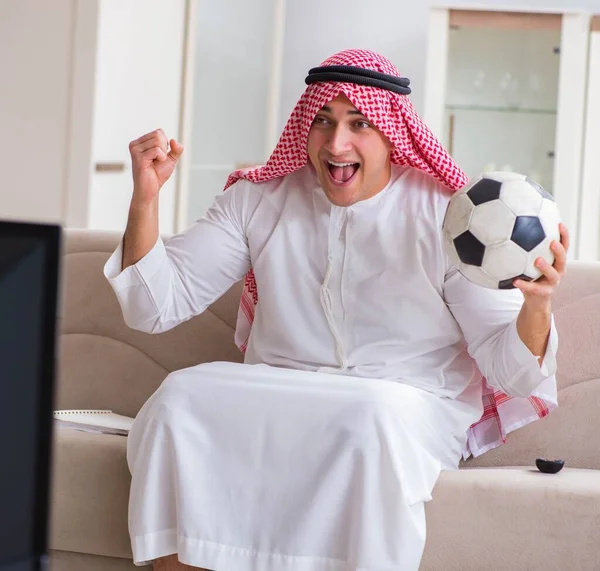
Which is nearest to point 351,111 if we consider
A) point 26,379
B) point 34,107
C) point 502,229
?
point 502,229

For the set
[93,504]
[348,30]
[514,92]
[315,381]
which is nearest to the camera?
[315,381]

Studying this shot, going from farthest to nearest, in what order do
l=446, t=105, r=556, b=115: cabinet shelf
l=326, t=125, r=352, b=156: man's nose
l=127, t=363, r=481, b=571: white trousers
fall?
l=446, t=105, r=556, b=115: cabinet shelf
l=326, t=125, r=352, b=156: man's nose
l=127, t=363, r=481, b=571: white trousers

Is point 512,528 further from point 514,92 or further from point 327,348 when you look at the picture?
point 514,92

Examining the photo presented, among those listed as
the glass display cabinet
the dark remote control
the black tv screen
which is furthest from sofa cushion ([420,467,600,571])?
the glass display cabinet

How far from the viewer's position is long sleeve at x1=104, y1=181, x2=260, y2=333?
82.8 inches

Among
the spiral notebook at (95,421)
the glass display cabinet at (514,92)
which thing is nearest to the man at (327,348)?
the spiral notebook at (95,421)

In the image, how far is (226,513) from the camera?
6.23 ft

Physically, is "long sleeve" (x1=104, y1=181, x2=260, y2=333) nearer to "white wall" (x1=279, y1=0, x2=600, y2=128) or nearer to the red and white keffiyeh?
the red and white keffiyeh

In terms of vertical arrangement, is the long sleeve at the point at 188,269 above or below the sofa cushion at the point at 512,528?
above

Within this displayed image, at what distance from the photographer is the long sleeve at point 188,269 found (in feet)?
6.90

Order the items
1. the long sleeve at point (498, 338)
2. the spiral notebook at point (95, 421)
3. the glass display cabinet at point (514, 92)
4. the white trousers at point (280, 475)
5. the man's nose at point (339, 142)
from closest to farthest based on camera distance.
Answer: the white trousers at point (280, 475) → the long sleeve at point (498, 338) → the man's nose at point (339, 142) → the spiral notebook at point (95, 421) → the glass display cabinet at point (514, 92)

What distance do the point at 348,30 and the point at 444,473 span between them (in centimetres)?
410

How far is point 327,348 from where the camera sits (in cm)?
221

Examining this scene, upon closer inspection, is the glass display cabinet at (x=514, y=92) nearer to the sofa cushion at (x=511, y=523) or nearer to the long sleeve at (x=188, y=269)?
the long sleeve at (x=188, y=269)
